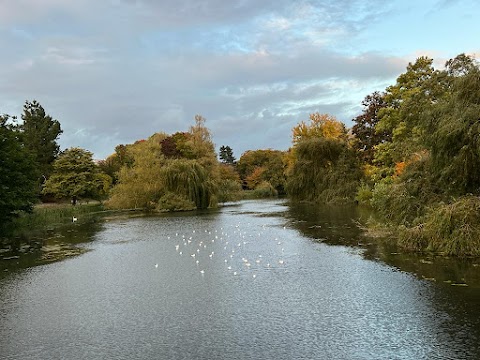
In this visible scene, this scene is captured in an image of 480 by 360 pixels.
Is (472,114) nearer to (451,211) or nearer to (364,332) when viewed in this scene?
(451,211)

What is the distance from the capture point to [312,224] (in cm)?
2352

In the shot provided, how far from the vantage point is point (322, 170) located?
43219 millimetres

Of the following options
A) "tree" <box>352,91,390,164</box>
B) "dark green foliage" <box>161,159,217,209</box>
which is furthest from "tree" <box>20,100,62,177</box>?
"tree" <box>352,91,390,164</box>

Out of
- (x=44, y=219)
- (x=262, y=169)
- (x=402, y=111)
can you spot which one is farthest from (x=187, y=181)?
(x=262, y=169)

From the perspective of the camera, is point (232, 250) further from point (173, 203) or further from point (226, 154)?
point (226, 154)

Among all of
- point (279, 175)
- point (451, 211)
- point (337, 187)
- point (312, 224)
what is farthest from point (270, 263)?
point (279, 175)

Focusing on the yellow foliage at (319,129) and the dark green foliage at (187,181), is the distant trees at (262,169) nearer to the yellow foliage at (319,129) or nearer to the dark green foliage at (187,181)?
the yellow foliage at (319,129)

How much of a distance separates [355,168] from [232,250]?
27.9 m

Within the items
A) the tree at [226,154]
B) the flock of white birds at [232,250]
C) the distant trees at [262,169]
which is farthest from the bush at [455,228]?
the tree at [226,154]

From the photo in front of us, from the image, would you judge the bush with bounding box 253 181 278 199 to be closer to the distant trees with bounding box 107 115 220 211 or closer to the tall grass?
the distant trees with bounding box 107 115 220 211

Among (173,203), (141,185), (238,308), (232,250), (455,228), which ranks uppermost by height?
(141,185)

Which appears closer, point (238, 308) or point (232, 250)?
point (238, 308)

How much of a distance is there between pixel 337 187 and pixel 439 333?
34.2 metres

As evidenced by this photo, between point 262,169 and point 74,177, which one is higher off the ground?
point 262,169
